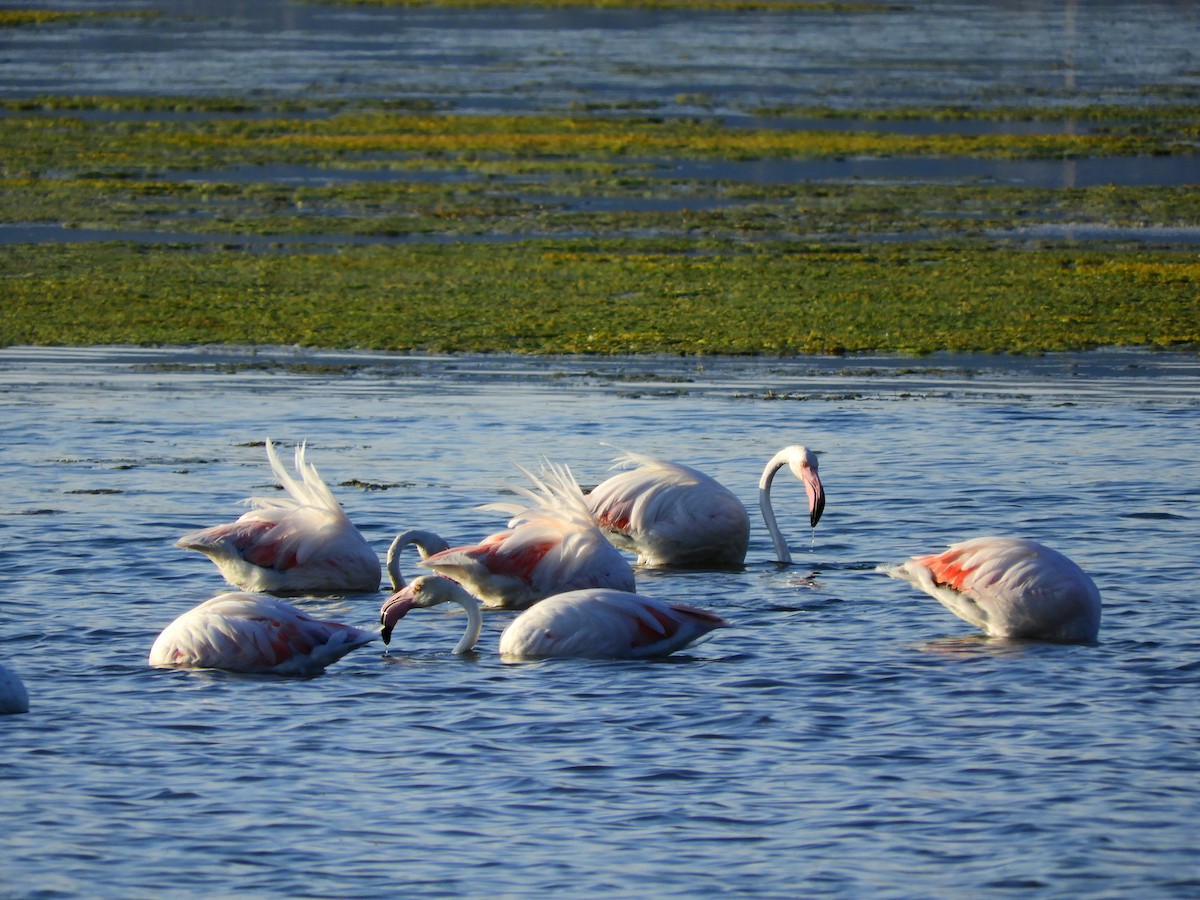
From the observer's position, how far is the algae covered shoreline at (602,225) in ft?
56.9

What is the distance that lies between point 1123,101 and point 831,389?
29499 mm

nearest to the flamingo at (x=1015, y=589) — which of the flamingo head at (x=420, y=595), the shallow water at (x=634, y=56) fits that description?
the flamingo head at (x=420, y=595)

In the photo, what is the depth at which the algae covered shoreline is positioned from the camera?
1734 centimetres

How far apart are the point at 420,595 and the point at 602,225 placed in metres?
16.0

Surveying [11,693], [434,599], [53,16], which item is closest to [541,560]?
[434,599]

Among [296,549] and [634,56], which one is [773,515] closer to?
[296,549]

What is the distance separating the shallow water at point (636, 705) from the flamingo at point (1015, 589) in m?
0.13

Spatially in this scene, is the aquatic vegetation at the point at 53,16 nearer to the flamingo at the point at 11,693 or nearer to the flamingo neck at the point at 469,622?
the flamingo neck at the point at 469,622

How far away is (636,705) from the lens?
7.48 m

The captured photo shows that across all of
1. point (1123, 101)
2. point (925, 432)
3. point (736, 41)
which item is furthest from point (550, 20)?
point (925, 432)

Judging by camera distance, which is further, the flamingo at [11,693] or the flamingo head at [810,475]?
the flamingo head at [810,475]

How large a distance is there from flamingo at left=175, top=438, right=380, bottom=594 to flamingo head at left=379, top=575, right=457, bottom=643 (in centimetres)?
129

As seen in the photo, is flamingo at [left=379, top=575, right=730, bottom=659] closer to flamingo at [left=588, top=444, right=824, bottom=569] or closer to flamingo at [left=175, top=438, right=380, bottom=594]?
flamingo at [left=175, top=438, right=380, bottom=594]

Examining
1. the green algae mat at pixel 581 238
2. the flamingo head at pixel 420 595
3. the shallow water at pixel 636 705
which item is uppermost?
the green algae mat at pixel 581 238
